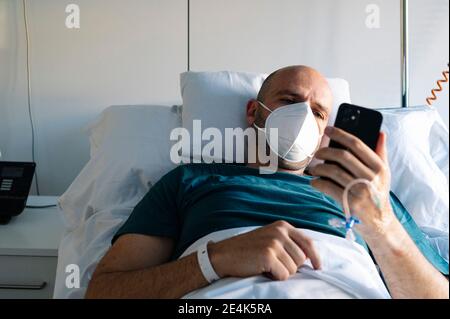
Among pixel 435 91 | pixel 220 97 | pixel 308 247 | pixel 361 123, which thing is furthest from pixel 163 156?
pixel 435 91

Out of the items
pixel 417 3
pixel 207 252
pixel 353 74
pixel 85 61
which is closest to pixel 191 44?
pixel 85 61

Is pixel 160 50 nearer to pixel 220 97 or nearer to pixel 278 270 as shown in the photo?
pixel 220 97

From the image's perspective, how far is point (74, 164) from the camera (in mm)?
1719

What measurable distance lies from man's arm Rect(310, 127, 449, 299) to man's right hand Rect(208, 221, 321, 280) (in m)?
0.12

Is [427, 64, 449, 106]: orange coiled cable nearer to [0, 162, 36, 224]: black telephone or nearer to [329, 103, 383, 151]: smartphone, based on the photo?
[329, 103, 383, 151]: smartphone

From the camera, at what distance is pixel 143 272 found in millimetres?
897

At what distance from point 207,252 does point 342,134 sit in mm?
323

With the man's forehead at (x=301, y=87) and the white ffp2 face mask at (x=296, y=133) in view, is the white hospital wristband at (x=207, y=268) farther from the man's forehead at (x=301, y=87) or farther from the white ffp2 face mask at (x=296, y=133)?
the man's forehead at (x=301, y=87)

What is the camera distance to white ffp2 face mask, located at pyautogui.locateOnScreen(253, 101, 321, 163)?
1015mm

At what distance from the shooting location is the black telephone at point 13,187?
4.56ft

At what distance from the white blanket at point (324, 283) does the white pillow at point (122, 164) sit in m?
0.51

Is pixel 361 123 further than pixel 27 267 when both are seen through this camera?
No

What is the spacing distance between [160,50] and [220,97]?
41 cm

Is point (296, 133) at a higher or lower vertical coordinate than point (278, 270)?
higher
